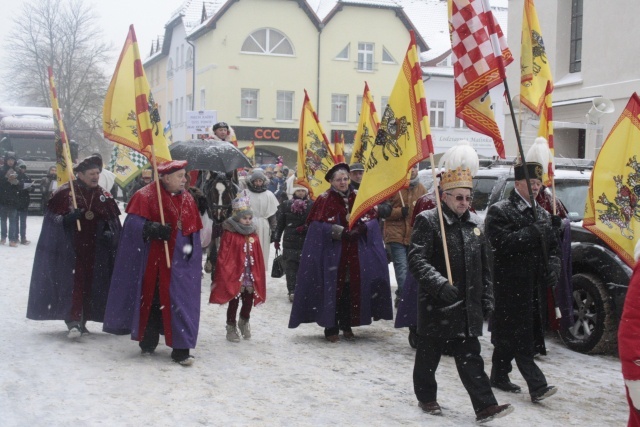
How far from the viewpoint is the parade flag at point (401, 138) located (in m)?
7.04

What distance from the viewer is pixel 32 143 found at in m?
30.8

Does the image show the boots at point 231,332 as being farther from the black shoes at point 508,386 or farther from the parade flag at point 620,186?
the parade flag at point 620,186

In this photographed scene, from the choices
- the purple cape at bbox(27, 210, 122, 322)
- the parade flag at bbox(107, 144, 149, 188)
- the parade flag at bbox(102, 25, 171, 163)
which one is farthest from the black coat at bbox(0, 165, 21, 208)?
the parade flag at bbox(102, 25, 171, 163)

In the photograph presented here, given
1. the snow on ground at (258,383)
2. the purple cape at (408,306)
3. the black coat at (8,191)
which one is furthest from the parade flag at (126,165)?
the black coat at (8,191)

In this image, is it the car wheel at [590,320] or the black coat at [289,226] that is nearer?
the car wheel at [590,320]

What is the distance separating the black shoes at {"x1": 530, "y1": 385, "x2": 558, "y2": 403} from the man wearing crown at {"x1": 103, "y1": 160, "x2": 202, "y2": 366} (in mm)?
2850

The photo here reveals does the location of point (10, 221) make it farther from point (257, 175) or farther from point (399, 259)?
point (399, 259)

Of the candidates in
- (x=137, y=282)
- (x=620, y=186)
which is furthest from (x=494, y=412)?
(x=137, y=282)

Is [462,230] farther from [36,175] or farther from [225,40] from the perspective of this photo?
[225,40]

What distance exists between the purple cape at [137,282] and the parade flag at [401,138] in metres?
1.63

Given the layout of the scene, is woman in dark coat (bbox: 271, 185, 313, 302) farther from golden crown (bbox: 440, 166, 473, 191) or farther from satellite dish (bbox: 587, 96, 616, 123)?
satellite dish (bbox: 587, 96, 616, 123)

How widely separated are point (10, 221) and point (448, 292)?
1476cm

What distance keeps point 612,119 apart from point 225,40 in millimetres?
28918

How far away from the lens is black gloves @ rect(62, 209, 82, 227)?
8586 mm
